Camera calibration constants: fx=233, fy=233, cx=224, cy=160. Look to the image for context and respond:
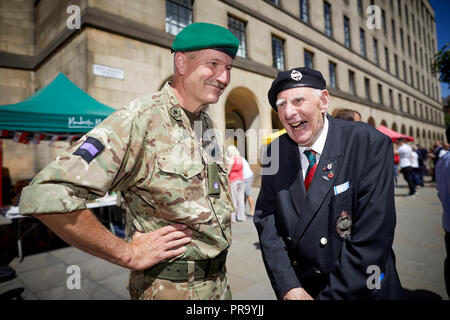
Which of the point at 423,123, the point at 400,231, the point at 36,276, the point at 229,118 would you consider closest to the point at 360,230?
the point at 36,276

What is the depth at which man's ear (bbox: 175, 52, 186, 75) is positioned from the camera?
1534mm

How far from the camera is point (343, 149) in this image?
1484 millimetres

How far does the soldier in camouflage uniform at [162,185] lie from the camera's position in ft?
3.29

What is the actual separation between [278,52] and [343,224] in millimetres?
14083

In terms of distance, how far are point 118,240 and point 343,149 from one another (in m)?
1.39

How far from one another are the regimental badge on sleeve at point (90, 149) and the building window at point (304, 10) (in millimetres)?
17461

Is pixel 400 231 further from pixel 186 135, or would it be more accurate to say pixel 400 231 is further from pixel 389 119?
pixel 389 119

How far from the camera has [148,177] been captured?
126cm

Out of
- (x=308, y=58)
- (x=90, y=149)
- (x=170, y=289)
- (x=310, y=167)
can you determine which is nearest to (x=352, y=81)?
(x=308, y=58)

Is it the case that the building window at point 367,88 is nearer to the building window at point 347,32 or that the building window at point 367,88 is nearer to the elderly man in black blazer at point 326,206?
the building window at point 347,32

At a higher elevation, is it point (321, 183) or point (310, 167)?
point (310, 167)

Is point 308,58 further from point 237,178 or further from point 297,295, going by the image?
point 297,295

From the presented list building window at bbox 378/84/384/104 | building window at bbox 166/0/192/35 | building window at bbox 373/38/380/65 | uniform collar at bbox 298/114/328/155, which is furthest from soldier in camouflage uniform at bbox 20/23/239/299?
building window at bbox 378/84/384/104

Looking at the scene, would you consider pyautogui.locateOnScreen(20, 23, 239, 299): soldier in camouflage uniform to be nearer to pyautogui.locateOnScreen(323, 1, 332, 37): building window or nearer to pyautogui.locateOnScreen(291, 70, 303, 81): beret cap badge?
pyautogui.locateOnScreen(291, 70, 303, 81): beret cap badge
